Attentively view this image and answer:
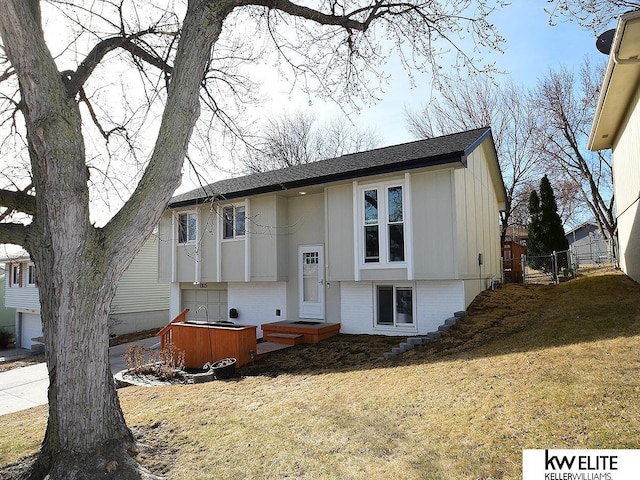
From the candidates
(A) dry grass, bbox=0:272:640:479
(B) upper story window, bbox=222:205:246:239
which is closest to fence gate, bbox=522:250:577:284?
(A) dry grass, bbox=0:272:640:479

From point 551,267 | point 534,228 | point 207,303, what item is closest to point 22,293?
point 207,303

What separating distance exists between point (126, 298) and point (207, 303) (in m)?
8.15

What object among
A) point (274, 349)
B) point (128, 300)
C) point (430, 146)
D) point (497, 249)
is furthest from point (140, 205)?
point (128, 300)

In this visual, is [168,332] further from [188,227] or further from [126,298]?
[126,298]

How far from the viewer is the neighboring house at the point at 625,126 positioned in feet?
25.0

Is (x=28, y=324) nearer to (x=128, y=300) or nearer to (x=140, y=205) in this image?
(x=128, y=300)

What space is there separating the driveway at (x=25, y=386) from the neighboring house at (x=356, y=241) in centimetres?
424

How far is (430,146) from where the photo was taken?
1159 centimetres

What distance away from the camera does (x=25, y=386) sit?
38.6 ft

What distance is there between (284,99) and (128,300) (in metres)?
17.4

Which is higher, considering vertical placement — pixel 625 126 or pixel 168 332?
pixel 625 126

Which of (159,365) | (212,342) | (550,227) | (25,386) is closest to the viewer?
(159,365)

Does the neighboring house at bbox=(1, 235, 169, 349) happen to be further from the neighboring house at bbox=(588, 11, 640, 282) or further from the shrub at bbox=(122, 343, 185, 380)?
the neighboring house at bbox=(588, 11, 640, 282)

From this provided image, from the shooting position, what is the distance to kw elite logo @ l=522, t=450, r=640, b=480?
3402 millimetres
